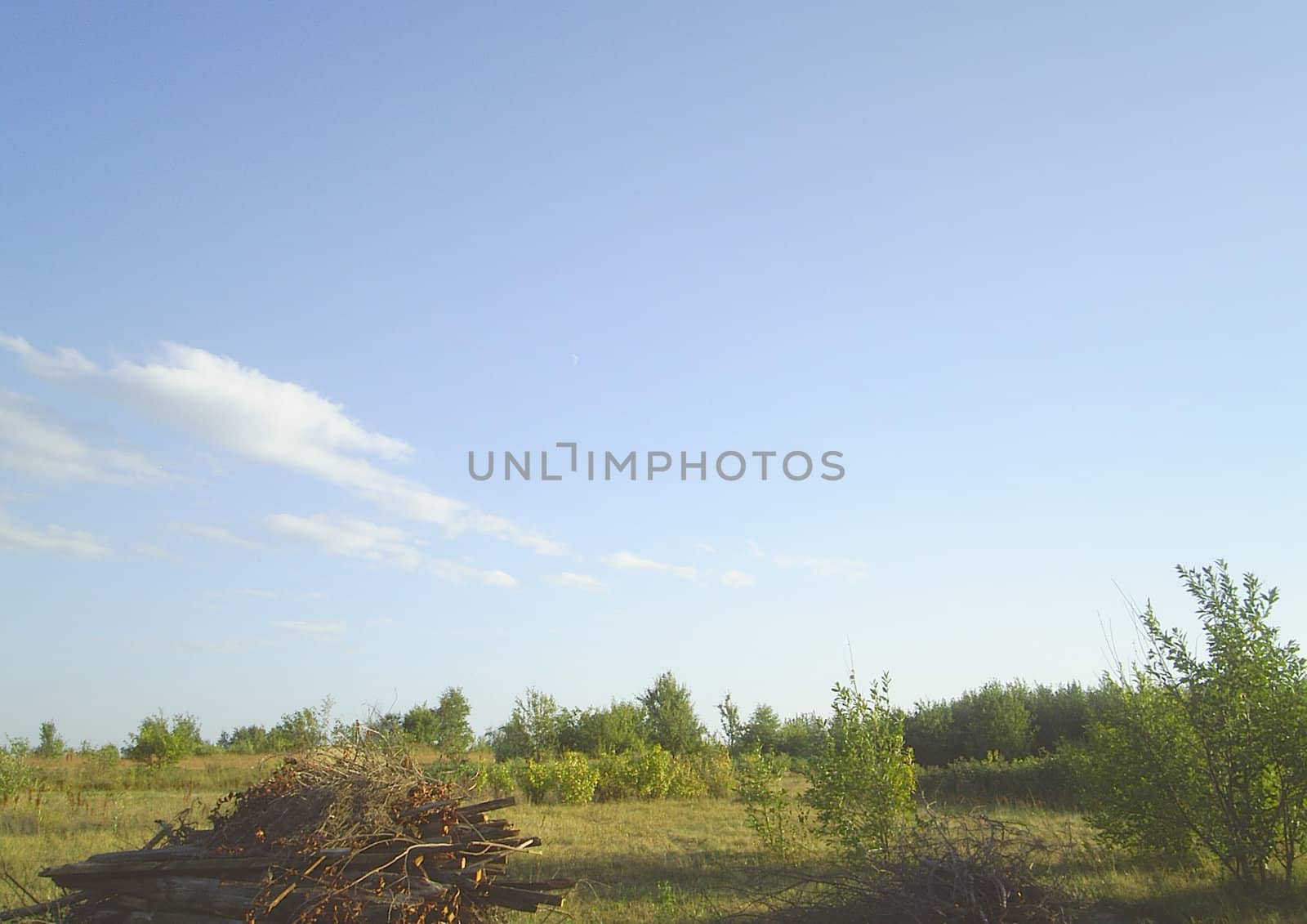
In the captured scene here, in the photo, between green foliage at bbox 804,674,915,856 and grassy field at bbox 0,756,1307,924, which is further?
green foliage at bbox 804,674,915,856

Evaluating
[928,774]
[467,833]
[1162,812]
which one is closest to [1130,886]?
[1162,812]

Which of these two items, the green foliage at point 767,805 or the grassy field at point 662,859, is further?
the green foliage at point 767,805

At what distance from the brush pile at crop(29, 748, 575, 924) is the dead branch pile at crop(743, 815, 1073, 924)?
265 cm

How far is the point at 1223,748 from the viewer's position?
9.52 metres

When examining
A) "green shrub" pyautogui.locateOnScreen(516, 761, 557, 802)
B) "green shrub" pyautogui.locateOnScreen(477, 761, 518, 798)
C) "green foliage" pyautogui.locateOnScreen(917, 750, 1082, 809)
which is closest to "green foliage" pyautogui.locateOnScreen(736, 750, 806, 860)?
"green foliage" pyautogui.locateOnScreen(917, 750, 1082, 809)

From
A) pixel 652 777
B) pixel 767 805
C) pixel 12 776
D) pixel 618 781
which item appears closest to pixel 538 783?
Answer: pixel 618 781

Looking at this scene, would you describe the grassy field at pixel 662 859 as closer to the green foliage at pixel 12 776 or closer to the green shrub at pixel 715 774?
the green foliage at pixel 12 776

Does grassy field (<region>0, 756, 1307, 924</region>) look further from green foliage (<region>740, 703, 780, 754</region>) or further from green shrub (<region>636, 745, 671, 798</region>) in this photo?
green foliage (<region>740, 703, 780, 754</region>)

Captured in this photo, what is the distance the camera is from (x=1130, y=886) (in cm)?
979

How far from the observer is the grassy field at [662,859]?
9000mm

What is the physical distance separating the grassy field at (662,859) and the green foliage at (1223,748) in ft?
1.83

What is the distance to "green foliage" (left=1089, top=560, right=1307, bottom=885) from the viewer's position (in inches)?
363

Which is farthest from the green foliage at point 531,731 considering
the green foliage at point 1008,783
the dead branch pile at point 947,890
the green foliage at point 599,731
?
the dead branch pile at point 947,890

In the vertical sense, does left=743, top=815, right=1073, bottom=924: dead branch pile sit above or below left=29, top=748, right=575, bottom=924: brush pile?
below
